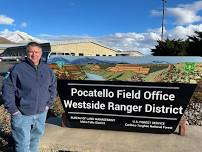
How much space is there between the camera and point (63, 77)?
773 centimetres

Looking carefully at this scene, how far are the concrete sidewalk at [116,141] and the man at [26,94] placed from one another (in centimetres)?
133

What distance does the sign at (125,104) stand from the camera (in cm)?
646

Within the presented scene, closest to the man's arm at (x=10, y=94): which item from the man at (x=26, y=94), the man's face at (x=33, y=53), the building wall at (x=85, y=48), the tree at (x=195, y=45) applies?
the man at (x=26, y=94)

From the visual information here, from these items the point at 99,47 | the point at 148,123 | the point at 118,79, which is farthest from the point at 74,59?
the point at 99,47

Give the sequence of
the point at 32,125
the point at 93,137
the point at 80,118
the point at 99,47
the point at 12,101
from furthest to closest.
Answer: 1. the point at 99,47
2. the point at 80,118
3. the point at 93,137
4. the point at 32,125
5. the point at 12,101

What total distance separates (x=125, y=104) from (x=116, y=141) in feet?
2.57

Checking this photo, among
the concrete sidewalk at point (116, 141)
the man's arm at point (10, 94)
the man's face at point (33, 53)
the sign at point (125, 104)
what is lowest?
the concrete sidewalk at point (116, 141)

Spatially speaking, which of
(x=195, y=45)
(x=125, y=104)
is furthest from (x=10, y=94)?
(x=195, y=45)

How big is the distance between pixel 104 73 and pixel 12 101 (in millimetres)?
3049

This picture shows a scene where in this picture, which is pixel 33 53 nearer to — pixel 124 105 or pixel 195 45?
pixel 124 105

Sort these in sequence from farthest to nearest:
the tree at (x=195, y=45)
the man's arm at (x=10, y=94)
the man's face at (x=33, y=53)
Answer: the tree at (x=195, y=45) → the man's face at (x=33, y=53) → the man's arm at (x=10, y=94)

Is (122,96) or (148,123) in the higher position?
(122,96)

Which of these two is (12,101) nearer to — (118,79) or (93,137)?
(93,137)

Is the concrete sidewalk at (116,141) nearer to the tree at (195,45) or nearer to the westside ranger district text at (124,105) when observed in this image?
the westside ranger district text at (124,105)
